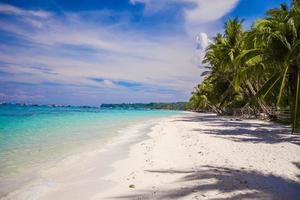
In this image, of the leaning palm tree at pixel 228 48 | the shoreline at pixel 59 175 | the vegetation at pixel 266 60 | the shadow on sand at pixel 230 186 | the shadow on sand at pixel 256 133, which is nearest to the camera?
the shadow on sand at pixel 230 186

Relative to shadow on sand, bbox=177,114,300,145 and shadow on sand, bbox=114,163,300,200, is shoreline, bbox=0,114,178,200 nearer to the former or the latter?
shadow on sand, bbox=114,163,300,200

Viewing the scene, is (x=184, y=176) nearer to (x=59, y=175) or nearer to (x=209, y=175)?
(x=209, y=175)

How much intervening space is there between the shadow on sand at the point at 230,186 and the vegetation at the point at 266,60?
1275 mm

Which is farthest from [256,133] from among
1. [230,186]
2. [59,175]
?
[59,175]

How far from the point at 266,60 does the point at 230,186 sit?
9.80 m

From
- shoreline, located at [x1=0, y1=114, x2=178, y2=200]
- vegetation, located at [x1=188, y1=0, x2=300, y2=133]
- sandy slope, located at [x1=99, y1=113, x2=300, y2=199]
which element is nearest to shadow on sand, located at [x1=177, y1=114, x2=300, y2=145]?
vegetation, located at [x1=188, y1=0, x2=300, y2=133]

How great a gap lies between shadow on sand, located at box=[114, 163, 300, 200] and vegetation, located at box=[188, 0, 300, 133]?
128cm

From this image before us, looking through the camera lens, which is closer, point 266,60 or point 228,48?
point 266,60

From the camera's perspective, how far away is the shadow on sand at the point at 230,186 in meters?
5.32

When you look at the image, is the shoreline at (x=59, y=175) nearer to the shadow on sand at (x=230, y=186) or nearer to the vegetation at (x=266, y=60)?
the shadow on sand at (x=230, y=186)

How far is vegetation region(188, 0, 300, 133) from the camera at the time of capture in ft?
32.5

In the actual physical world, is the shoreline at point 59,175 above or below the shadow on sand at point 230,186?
below

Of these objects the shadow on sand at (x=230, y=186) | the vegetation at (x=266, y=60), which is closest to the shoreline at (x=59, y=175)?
the shadow on sand at (x=230, y=186)

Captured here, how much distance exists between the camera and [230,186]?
227 inches
